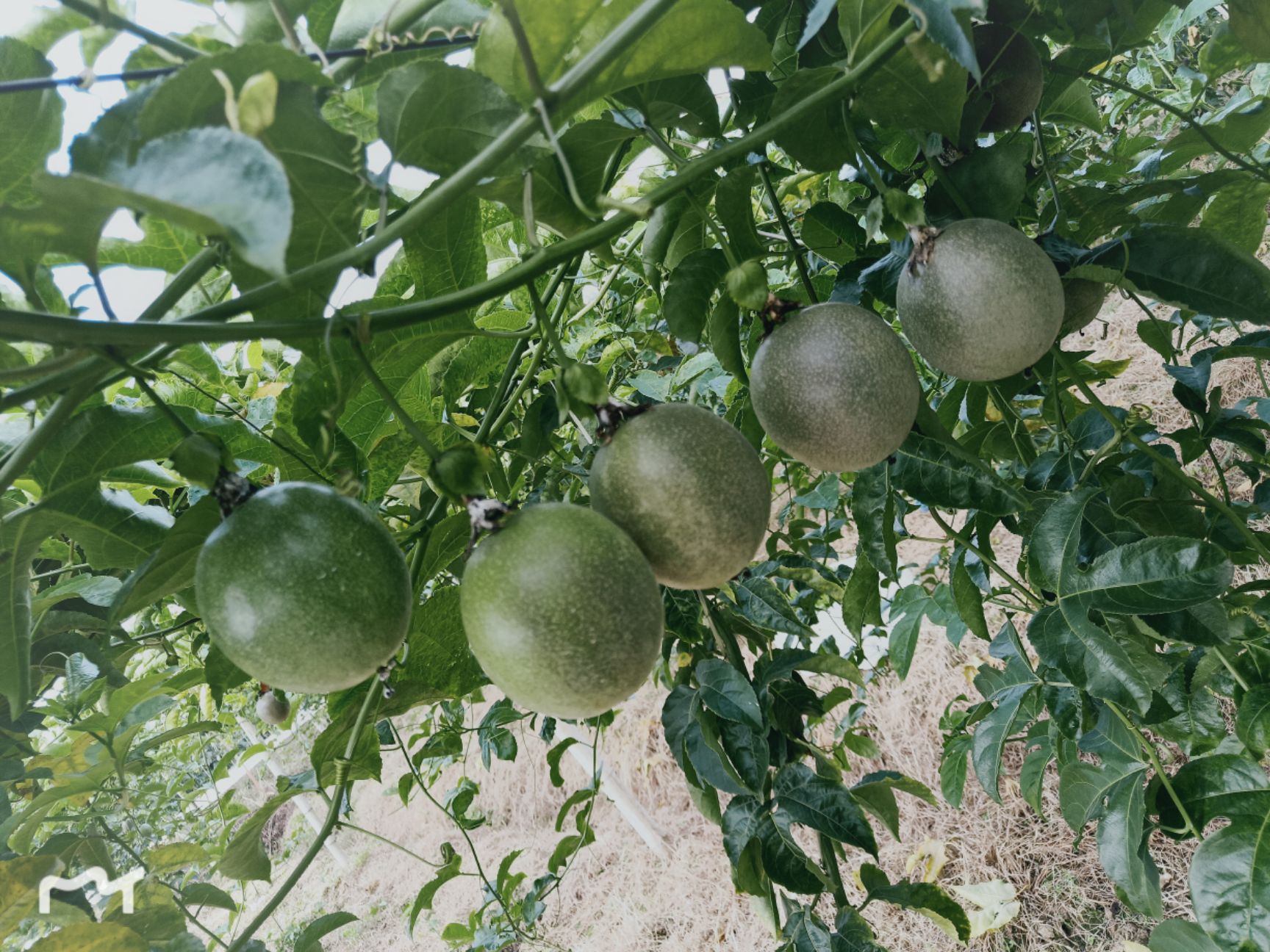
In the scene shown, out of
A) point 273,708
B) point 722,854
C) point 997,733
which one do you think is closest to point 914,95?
point 997,733

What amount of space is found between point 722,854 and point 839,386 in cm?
407

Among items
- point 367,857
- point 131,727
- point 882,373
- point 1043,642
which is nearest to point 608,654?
point 882,373

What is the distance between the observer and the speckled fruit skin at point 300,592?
572 mm

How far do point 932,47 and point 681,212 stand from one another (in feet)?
1.20

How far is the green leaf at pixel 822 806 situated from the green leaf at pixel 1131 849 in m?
0.33

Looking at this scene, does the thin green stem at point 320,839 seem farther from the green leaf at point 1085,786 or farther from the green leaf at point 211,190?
the green leaf at point 1085,786

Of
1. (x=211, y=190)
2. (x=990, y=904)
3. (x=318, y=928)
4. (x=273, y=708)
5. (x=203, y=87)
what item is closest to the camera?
(x=211, y=190)

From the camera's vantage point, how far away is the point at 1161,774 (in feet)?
2.99

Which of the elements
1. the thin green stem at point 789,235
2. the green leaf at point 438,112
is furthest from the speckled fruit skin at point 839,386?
the green leaf at point 438,112

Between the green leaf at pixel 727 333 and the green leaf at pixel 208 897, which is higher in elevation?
the green leaf at pixel 727 333

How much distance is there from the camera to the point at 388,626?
60cm

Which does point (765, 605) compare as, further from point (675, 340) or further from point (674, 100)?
point (674, 100)

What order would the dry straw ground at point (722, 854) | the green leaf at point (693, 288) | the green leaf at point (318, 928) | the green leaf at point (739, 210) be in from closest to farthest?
the green leaf at point (739, 210) < the green leaf at point (693, 288) < the green leaf at point (318, 928) < the dry straw ground at point (722, 854)

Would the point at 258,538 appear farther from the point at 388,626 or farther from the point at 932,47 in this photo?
the point at 932,47
